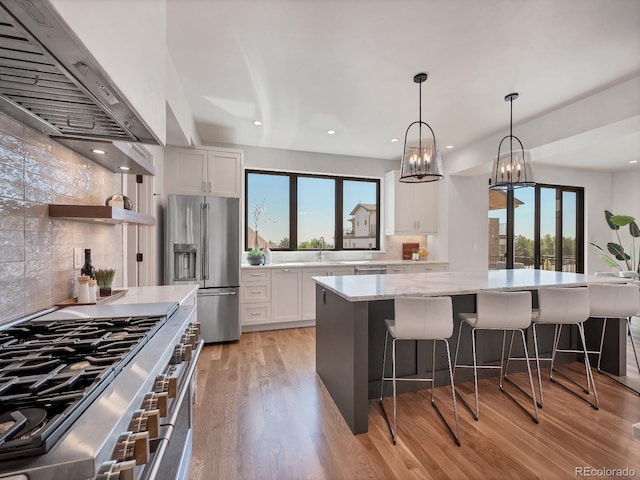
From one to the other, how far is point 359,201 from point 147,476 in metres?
4.86

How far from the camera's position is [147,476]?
0.71 m

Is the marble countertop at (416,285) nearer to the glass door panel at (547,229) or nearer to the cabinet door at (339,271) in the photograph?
the cabinet door at (339,271)

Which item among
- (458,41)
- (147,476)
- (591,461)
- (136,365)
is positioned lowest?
(591,461)

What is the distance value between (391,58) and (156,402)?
2645 mm

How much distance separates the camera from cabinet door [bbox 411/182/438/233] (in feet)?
16.3

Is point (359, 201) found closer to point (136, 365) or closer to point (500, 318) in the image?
point (500, 318)

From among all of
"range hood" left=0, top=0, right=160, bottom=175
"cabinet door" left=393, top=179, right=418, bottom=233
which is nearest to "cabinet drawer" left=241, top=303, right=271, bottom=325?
"cabinet door" left=393, top=179, right=418, bottom=233

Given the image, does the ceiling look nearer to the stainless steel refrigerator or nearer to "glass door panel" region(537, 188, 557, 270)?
the stainless steel refrigerator

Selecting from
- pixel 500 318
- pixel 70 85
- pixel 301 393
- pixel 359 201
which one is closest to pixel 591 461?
pixel 500 318

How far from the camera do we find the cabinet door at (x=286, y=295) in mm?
4066

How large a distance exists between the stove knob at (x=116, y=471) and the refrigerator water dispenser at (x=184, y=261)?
10.0ft

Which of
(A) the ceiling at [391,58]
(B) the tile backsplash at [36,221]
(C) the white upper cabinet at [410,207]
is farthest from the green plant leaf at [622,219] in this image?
(B) the tile backsplash at [36,221]

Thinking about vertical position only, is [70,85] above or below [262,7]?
below

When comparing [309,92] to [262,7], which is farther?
[309,92]
